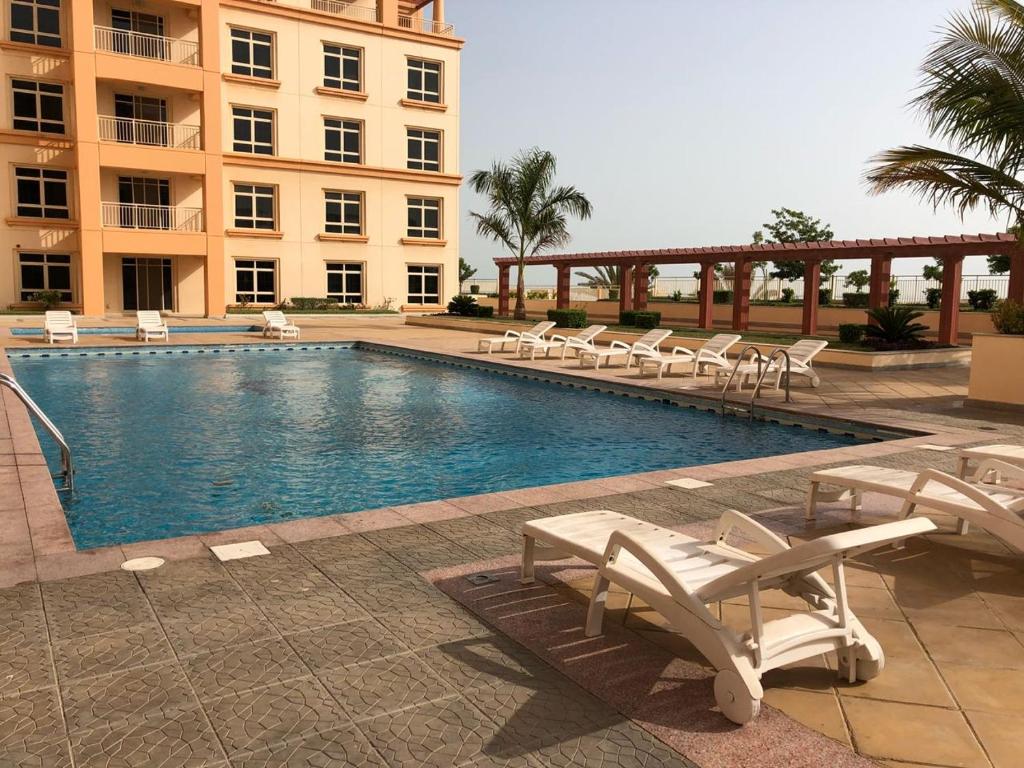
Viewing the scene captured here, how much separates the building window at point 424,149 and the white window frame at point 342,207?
308 centimetres

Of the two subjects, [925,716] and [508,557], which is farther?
[508,557]

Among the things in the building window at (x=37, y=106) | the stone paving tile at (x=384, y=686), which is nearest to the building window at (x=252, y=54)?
the building window at (x=37, y=106)

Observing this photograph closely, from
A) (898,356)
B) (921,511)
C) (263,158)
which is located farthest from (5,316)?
(921,511)

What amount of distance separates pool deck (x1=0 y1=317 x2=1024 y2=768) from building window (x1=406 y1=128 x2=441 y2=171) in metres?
33.5

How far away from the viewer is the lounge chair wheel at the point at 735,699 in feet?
10.0

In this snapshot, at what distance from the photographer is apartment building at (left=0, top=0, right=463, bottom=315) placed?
29297 mm

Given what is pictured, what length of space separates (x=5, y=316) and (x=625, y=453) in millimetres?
23068

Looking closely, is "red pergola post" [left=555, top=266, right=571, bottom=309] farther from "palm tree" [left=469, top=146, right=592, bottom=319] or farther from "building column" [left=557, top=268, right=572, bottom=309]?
"palm tree" [left=469, top=146, right=592, bottom=319]

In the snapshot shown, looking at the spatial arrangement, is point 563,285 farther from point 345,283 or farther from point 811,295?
point 811,295

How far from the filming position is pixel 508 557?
499 cm

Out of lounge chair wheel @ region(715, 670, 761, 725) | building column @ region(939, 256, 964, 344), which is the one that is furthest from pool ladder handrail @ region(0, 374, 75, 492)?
building column @ region(939, 256, 964, 344)

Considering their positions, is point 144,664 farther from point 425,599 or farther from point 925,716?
point 925,716

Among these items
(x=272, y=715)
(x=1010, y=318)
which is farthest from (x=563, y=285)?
(x=272, y=715)

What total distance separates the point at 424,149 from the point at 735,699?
36865 millimetres
